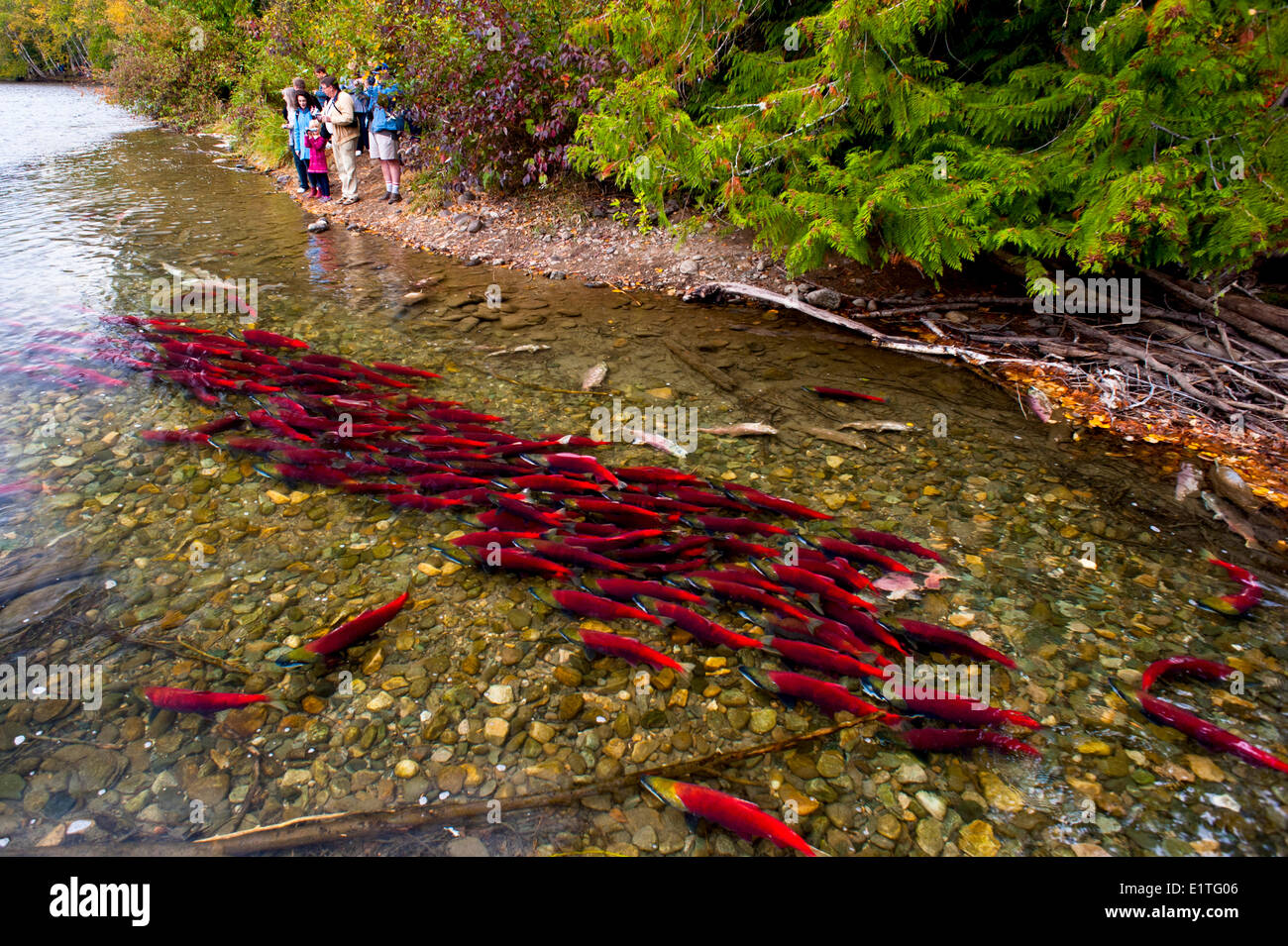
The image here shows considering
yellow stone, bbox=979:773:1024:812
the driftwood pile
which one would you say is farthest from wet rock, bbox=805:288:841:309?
yellow stone, bbox=979:773:1024:812

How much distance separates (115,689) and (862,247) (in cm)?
715

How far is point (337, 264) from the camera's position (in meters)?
10.6

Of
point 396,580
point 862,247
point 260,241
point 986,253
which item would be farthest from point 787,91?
point 260,241

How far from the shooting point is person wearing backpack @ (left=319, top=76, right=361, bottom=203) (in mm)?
13062

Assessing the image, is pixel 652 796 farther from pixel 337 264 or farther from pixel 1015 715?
pixel 337 264

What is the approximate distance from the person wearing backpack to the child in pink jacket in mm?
524

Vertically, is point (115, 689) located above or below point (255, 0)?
below

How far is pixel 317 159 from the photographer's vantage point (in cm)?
1434

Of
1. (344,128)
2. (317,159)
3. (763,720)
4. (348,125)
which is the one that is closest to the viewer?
(763,720)

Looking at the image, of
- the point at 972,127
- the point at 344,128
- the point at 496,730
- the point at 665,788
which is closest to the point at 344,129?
the point at 344,128

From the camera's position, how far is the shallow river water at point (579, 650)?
2740 mm

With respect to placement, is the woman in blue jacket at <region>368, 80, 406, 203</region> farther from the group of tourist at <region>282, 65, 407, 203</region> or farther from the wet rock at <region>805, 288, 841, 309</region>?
the wet rock at <region>805, 288, 841, 309</region>

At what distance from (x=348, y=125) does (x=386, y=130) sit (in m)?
1.03

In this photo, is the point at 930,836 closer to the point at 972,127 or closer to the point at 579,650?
the point at 579,650
